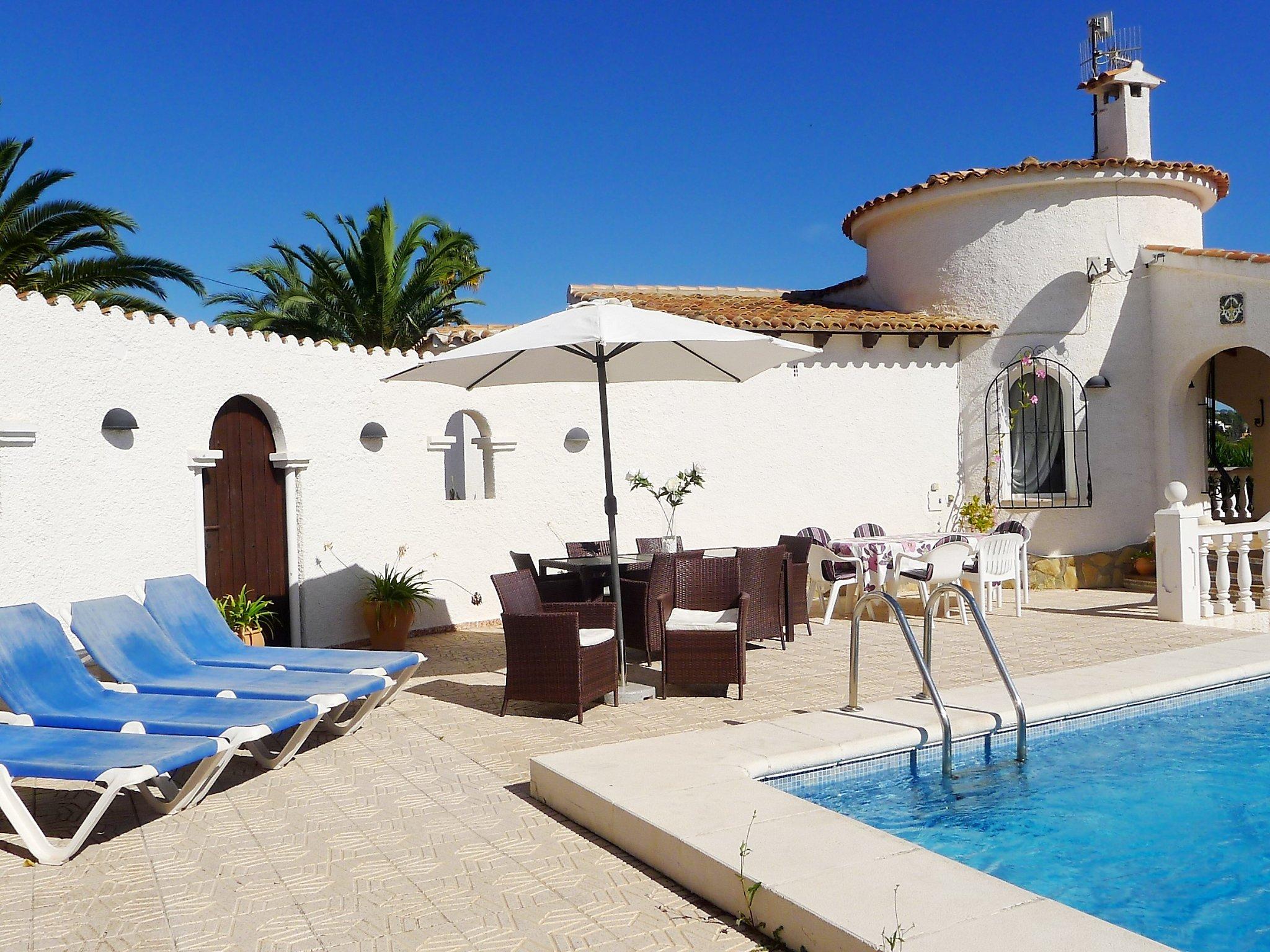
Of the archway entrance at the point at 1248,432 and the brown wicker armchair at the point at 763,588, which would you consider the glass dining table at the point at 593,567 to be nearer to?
the brown wicker armchair at the point at 763,588

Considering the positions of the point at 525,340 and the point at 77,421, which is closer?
the point at 525,340

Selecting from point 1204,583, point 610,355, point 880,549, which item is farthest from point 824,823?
point 1204,583

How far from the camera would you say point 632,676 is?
7.93 meters

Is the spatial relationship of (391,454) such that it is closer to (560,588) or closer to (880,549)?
(560,588)

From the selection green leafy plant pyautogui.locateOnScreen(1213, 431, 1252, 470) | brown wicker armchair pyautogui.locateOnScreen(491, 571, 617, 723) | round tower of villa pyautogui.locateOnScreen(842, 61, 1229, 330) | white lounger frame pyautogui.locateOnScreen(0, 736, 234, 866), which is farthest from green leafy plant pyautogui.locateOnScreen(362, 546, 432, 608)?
green leafy plant pyautogui.locateOnScreen(1213, 431, 1252, 470)

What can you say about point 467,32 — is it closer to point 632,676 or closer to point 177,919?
point 632,676

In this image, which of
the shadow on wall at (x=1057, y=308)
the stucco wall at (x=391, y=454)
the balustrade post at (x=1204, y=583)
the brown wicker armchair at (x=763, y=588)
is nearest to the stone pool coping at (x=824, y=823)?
the brown wicker armchair at (x=763, y=588)

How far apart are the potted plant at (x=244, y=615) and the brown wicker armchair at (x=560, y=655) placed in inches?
106

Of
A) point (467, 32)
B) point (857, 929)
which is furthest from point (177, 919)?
point (467, 32)

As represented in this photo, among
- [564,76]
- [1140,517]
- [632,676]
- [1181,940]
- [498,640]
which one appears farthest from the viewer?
[564,76]

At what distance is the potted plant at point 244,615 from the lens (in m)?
8.29

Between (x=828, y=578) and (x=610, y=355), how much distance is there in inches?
177

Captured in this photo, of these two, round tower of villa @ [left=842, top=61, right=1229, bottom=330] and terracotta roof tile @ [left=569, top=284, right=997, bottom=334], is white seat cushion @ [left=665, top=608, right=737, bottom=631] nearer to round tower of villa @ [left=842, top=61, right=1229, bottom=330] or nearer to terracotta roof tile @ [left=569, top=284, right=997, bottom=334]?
terracotta roof tile @ [left=569, top=284, right=997, bottom=334]

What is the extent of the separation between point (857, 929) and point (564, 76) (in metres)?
16.9
